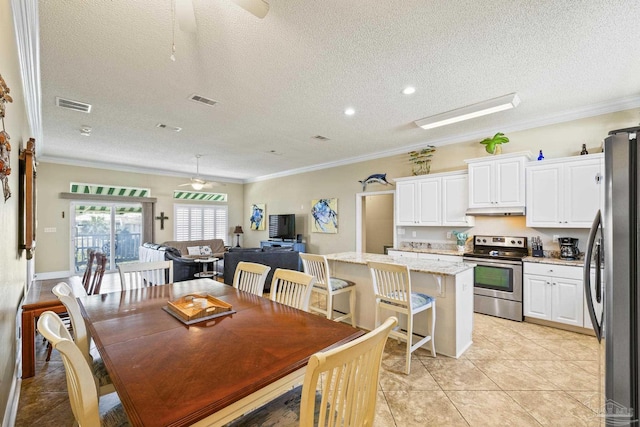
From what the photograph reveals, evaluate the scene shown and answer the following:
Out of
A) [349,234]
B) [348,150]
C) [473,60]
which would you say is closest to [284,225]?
[349,234]

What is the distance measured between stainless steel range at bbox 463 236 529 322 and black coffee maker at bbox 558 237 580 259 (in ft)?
1.45

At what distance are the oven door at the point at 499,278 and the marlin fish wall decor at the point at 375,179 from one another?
239 centimetres

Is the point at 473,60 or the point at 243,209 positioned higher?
the point at 473,60

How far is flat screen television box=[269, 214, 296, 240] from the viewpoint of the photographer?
7977 millimetres

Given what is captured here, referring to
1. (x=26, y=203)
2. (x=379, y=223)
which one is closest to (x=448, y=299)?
(x=26, y=203)

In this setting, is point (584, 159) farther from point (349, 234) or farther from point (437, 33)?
point (349, 234)

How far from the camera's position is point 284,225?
809 centimetres

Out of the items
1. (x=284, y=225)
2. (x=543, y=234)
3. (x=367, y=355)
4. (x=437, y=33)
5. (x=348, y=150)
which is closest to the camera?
(x=367, y=355)

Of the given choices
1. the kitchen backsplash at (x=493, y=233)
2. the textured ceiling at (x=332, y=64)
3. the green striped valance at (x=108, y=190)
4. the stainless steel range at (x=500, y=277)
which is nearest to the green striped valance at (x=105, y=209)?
the green striped valance at (x=108, y=190)

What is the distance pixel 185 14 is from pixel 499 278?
4573 millimetres

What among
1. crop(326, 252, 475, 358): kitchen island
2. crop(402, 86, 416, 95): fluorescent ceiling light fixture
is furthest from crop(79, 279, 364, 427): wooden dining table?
crop(402, 86, 416, 95): fluorescent ceiling light fixture

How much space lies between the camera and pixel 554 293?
11.8ft

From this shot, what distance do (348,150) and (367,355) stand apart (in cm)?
529

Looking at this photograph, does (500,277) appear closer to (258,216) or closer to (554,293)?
(554,293)
